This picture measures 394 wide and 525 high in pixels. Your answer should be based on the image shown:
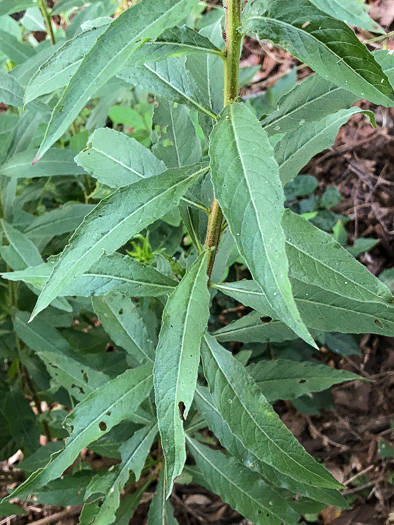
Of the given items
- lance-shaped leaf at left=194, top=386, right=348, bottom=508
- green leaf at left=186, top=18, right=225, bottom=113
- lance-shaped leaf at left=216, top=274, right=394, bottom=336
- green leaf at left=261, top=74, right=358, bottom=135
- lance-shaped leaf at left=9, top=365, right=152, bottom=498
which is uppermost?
Answer: green leaf at left=186, top=18, right=225, bottom=113

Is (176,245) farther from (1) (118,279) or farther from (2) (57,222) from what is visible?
(1) (118,279)

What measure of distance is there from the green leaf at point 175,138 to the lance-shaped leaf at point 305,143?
0.67 ft

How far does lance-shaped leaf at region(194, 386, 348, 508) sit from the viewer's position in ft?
3.41

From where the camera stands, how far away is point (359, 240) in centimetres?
217

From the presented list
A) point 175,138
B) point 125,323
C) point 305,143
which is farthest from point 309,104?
point 125,323

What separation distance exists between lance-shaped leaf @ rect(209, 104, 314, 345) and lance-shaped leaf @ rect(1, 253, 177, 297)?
1.38 ft

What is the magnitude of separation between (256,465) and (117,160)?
0.72 metres

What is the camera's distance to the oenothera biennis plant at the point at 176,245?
575mm

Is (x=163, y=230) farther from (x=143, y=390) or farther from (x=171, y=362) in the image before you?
(x=171, y=362)

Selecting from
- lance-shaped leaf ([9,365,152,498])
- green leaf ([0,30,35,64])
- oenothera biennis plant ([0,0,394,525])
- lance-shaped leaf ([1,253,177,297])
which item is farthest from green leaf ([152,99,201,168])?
green leaf ([0,30,35,64])

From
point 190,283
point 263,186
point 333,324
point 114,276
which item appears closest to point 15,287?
point 114,276

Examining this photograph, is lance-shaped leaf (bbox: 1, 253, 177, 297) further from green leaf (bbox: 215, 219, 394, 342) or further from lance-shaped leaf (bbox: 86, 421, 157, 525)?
lance-shaped leaf (bbox: 86, 421, 157, 525)

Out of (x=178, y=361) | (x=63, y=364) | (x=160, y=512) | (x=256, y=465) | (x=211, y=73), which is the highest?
(x=211, y=73)

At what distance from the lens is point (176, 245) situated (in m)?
1.66
